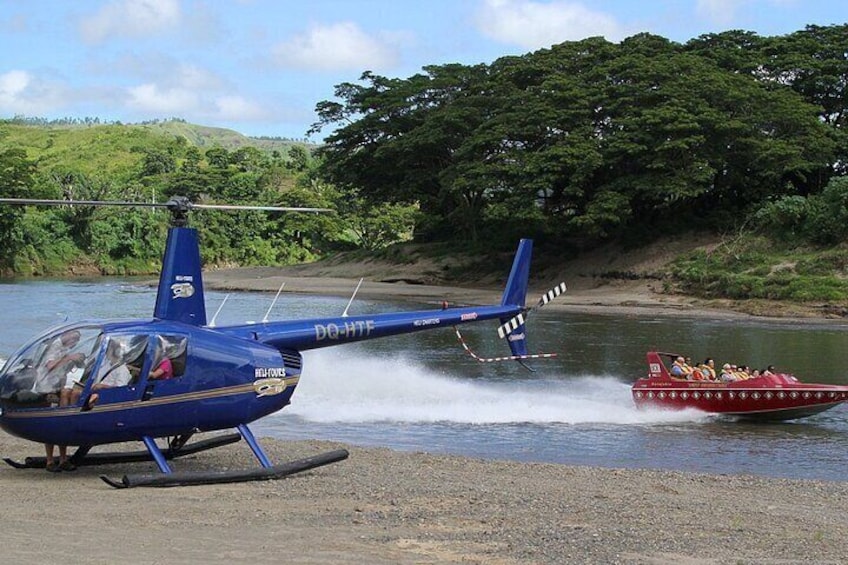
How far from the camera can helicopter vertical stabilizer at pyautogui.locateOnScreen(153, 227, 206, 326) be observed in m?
13.0

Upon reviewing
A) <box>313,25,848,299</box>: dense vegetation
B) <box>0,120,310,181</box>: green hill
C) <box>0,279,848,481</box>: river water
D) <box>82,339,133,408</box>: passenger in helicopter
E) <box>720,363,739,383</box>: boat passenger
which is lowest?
<box>0,279,848,481</box>: river water

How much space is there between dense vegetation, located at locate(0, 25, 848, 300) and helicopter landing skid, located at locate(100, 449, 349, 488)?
33.5 m

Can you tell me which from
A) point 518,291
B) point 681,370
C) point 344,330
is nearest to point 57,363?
point 344,330

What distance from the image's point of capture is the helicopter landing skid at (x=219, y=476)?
465 inches

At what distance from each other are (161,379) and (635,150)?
127ft

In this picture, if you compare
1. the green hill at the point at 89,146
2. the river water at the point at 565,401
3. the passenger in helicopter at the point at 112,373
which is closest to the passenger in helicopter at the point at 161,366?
the passenger in helicopter at the point at 112,373

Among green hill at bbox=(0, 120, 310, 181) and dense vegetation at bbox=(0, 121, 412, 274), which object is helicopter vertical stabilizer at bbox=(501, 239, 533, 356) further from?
green hill at bbox=(0, 120, 310, 181)

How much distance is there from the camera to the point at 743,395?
21.4m

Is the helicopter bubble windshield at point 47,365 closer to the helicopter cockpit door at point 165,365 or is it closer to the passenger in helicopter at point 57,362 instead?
the passenger in helicopter at point 57,362

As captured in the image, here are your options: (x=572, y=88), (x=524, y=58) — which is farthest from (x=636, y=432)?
(x=524, y=58)

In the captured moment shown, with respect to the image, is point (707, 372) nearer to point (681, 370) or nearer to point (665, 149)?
point (681, 370)

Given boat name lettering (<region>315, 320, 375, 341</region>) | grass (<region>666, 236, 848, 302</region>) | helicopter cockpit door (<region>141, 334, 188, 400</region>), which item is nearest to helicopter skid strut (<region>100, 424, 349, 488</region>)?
helicopter cockpit door (<region>141, 334, 188, 400</region>)

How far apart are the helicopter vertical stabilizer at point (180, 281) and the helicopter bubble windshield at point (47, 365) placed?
115 centimetres

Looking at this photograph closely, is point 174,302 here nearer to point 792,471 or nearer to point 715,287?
point 792,471
